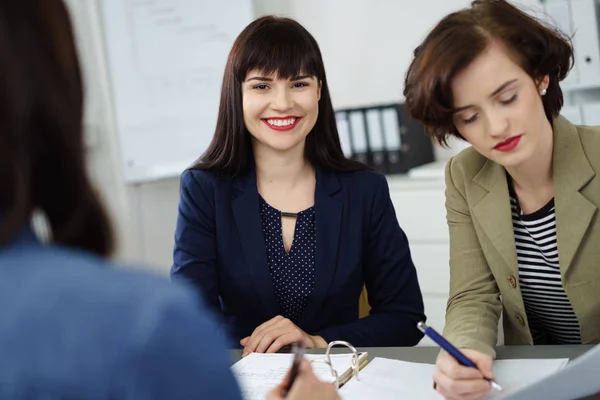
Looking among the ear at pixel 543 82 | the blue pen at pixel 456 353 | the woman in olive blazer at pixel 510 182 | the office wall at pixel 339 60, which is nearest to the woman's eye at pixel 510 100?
the woman in olive blazer at pixel 510 182

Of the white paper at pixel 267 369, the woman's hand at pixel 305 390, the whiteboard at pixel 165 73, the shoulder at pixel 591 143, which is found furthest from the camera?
the whiteboard at pixel 165 73

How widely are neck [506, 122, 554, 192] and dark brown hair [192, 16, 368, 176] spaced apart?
0.48 metres

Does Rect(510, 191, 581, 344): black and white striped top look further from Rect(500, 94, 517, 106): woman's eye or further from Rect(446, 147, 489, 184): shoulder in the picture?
Rect(500, 94, 517, 106): woman's eye

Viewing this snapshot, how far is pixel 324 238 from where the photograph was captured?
72.9 inches

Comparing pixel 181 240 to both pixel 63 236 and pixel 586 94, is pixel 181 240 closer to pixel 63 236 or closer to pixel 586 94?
pixel 63 236

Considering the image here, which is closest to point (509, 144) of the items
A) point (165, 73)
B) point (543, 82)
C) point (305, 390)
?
point (543, 82)

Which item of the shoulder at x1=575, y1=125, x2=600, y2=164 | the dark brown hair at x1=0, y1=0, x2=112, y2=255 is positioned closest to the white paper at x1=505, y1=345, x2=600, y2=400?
the shoulder at x1=575, y1=125, x2=600, y2=164

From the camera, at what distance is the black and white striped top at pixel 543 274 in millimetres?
1570

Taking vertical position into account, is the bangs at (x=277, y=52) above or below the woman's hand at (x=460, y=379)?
above

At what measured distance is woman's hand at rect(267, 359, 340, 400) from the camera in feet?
2.89

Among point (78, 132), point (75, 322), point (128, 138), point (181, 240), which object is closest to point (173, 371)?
point (75, 322)

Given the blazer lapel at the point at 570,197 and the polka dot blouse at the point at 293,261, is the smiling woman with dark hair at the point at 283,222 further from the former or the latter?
the blazer lapel at the point at 570,197

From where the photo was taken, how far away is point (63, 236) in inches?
25.0

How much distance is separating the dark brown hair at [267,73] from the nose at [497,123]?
0.58 metres
